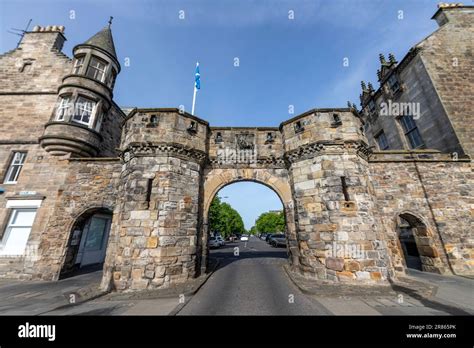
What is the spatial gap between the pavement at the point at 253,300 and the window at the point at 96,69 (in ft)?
38.9

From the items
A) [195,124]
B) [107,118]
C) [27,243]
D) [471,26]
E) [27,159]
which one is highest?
[471,26]

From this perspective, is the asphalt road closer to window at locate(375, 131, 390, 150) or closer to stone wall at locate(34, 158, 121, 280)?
stone wall at locate(34, 158, 121, 280)

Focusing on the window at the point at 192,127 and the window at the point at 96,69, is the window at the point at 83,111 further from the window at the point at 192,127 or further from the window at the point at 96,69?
the window at the point at 192,127

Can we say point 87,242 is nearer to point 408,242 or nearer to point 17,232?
point 17,232

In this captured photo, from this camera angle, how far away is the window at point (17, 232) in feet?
31.7

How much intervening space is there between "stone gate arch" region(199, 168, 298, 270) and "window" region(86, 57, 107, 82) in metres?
10.1

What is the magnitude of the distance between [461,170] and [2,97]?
27.6 meters

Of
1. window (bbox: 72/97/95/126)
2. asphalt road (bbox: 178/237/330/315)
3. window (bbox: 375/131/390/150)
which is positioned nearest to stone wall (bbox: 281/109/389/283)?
asphalt road (bbox: 178/237/330/315)

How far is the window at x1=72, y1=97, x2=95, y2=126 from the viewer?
11312 millimetres

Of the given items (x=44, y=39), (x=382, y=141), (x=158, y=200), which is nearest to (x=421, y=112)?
(x=382, y=141)

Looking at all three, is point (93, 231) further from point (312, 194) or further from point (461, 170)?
point (461, 170)

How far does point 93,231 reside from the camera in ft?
44.0
